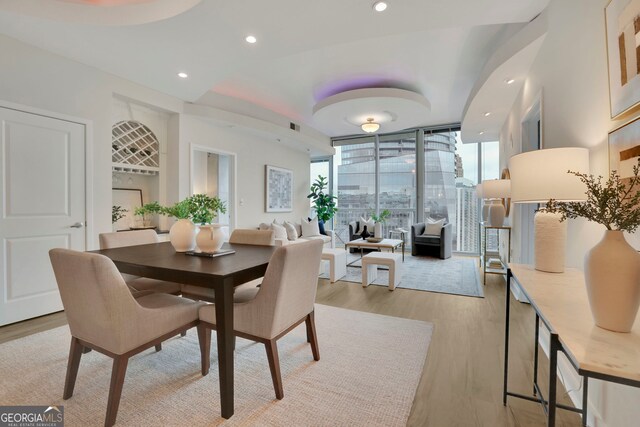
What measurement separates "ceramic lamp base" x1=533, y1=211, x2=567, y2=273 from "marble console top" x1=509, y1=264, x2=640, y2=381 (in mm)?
148

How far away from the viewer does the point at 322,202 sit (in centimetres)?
754

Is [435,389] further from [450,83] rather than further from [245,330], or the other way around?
[450,83]

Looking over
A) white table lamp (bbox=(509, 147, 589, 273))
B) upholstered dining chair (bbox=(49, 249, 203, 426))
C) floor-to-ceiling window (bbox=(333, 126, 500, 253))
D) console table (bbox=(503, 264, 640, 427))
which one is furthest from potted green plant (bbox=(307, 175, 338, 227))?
console table (bbox=(503, 264, 640, 427))

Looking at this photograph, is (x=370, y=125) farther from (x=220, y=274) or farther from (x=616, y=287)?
(x=616, y=287)

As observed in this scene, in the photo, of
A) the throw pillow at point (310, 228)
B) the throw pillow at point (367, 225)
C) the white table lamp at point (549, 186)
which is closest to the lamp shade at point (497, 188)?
the white table lamp at point (549, 186)

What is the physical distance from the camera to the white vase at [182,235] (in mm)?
2213

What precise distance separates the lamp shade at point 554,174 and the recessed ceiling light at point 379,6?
5.20ft

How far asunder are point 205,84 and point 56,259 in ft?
9.85

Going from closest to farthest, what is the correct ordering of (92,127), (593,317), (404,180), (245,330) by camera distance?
(593,317) → (245,330) → (92,127) → (404,180)

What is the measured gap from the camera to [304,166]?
24.7 ft

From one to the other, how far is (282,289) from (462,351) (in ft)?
5.35

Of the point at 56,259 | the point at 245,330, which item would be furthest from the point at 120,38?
the point at 245,330

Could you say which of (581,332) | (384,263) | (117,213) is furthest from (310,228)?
(581,332)

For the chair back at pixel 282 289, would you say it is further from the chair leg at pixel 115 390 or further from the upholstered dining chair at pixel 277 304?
the chair leg at pixel 115 390
